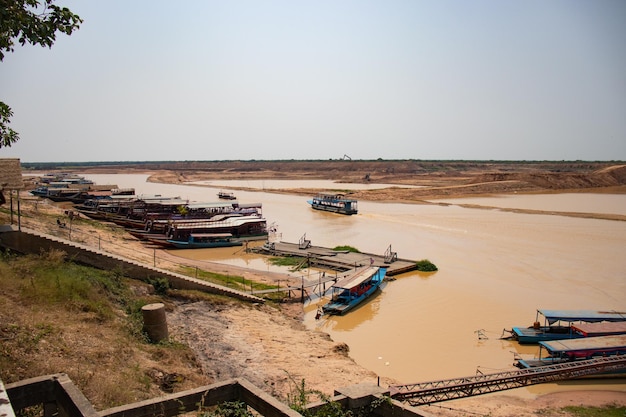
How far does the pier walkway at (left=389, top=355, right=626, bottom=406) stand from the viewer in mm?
11414

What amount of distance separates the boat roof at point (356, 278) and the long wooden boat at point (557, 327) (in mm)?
6781

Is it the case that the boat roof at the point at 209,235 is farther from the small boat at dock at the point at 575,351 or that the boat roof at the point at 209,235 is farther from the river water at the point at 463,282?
the small boat at dock at the point at 575,351

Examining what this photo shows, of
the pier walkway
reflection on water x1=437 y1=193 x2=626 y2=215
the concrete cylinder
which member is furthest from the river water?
the concrete cylinder

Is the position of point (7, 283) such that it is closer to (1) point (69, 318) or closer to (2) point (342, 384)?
(1) point (69, 318)

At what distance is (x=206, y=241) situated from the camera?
34406 millimetres

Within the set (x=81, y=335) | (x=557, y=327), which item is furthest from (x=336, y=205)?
(x=81, y=335)

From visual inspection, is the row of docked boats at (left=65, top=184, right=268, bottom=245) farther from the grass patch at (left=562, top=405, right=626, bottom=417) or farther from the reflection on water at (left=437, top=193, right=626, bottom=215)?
the reflection on water at (left=437, top=193, right=626, bottom=215)

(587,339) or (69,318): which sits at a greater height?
(69,318)

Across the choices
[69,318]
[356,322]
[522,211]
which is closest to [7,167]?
[69,318]

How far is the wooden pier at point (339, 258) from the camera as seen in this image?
2648 centimetres

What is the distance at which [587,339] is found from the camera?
14.7m

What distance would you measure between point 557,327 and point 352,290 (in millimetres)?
8329

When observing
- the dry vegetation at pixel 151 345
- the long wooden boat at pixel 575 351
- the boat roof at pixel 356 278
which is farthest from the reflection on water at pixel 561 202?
the dry vegetation at pixel 151 345

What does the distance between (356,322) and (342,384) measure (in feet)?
22.0
